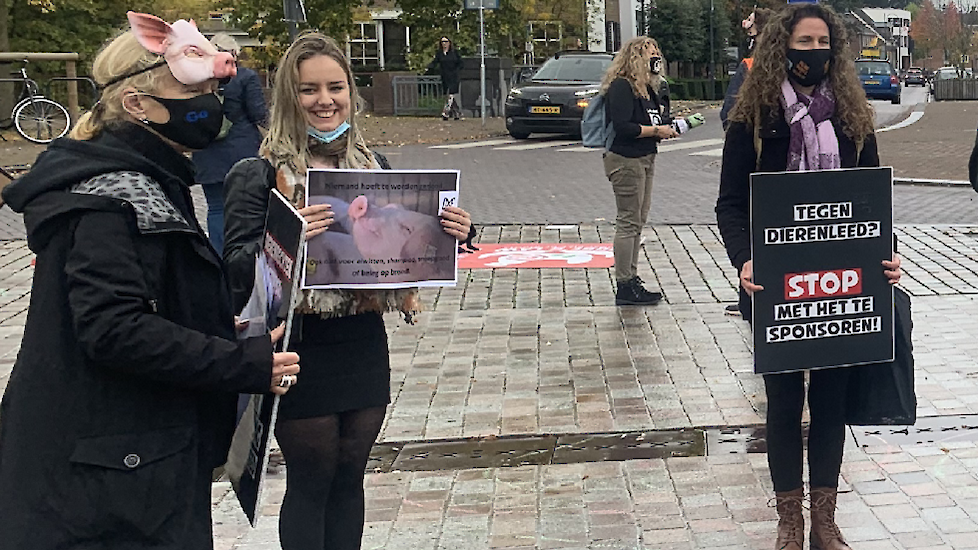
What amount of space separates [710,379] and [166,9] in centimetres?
2480

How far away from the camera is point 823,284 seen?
12.2 feet

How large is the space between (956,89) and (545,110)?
107ft

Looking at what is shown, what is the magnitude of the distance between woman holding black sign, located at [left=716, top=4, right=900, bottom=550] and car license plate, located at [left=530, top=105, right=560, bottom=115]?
59.4ft

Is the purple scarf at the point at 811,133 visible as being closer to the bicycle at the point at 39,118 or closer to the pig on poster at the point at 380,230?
the pig on poster at the point at 380,230

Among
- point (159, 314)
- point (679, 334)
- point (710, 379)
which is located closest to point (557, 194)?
point (679, 334)

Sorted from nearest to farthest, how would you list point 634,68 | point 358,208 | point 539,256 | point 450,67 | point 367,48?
point 358,208 → point 634,68 → point 539,256 → point 450,67 → point 367,48

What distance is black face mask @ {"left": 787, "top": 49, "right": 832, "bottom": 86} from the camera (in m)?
3.71

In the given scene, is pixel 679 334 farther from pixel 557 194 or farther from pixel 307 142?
pixel 557 194

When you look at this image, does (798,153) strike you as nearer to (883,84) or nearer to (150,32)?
(150,32)

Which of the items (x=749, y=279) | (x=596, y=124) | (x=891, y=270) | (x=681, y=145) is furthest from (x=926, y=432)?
(x=681, y=145)

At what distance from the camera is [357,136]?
10.8 ft

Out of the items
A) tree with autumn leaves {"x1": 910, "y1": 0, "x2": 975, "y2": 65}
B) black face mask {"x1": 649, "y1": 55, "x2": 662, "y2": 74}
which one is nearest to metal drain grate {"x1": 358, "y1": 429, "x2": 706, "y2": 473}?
black face mask {"x1": 649, "y1": 55, "x2": 662, "y2": 74}

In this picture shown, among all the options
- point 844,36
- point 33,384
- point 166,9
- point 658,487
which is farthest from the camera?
point 166,9

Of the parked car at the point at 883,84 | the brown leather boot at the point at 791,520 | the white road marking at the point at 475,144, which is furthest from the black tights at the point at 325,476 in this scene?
the parked car at the point at 883,84
